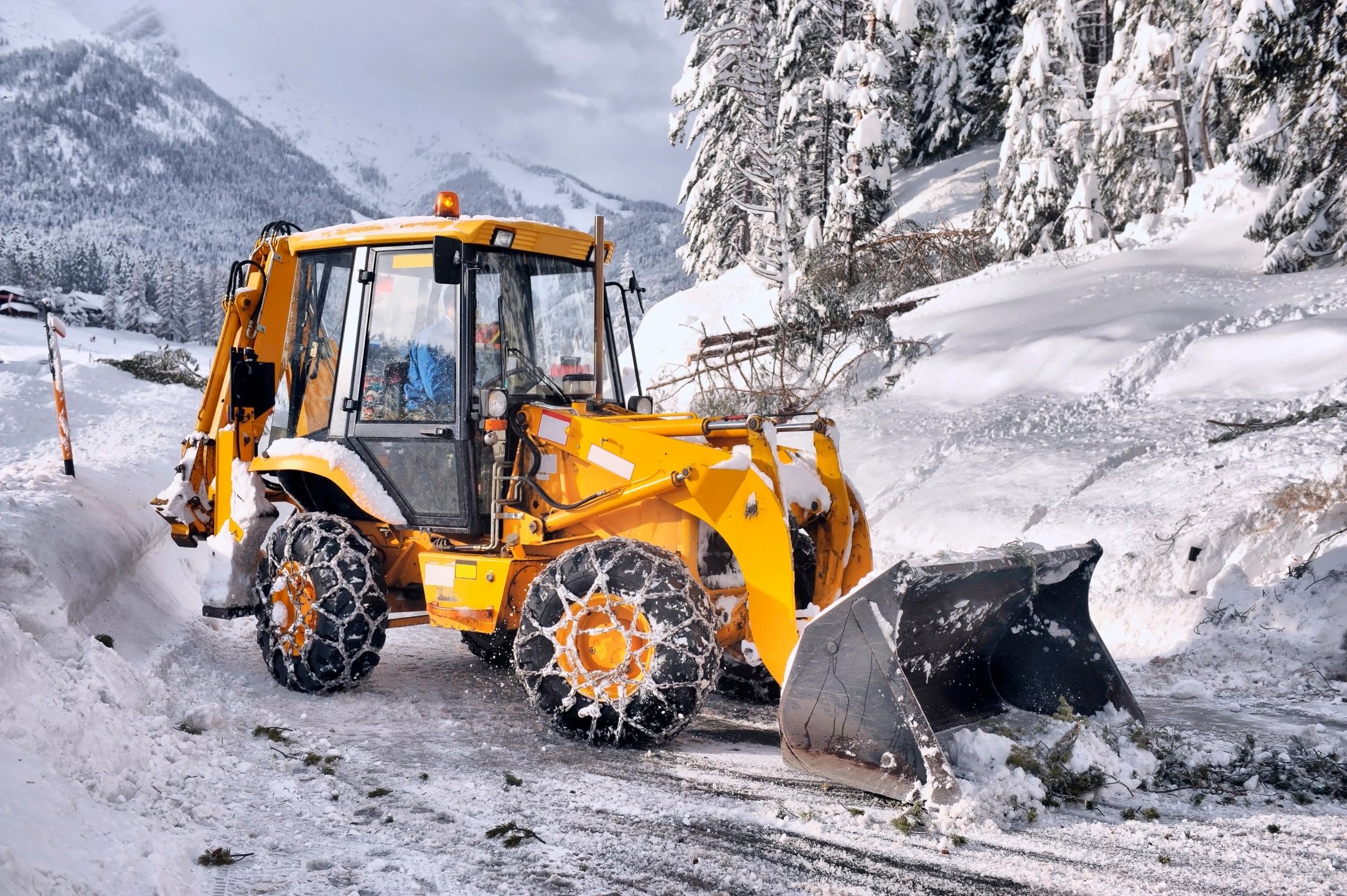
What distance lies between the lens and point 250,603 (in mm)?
6586

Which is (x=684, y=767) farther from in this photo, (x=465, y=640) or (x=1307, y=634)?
(x=1307, y=634)

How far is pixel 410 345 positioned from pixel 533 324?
723 millimetres

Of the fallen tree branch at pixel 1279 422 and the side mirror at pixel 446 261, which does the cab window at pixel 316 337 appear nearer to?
the side mirror at pixel 446 261

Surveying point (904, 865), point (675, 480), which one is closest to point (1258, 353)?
point (675, 480)

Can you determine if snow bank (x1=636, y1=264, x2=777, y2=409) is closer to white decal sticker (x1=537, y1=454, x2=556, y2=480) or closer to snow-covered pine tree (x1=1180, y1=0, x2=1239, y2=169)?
snow-covered pine tree (x1=1180, y1=0, x2=1239, y2=169)

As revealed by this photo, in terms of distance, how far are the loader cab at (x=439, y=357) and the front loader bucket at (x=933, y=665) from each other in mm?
2337

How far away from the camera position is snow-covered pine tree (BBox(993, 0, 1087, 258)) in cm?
1742

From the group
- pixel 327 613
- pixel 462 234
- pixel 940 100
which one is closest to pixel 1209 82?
pixel 462 234

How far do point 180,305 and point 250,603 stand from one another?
7375 centimetres

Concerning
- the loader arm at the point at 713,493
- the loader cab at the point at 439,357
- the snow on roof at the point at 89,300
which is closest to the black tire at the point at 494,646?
the loader cab at the point at 439,357

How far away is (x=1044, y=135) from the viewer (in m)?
17.8

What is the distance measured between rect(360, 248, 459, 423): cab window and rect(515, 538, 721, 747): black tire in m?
1.37

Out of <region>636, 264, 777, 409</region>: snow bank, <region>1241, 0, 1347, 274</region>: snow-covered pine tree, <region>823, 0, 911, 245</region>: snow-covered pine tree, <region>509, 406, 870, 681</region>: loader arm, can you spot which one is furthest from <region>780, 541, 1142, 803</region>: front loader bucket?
<region>823, 0, 911, 245</region>: snow-covered pine tree

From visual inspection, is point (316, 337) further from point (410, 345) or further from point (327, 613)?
point (327, 613)
